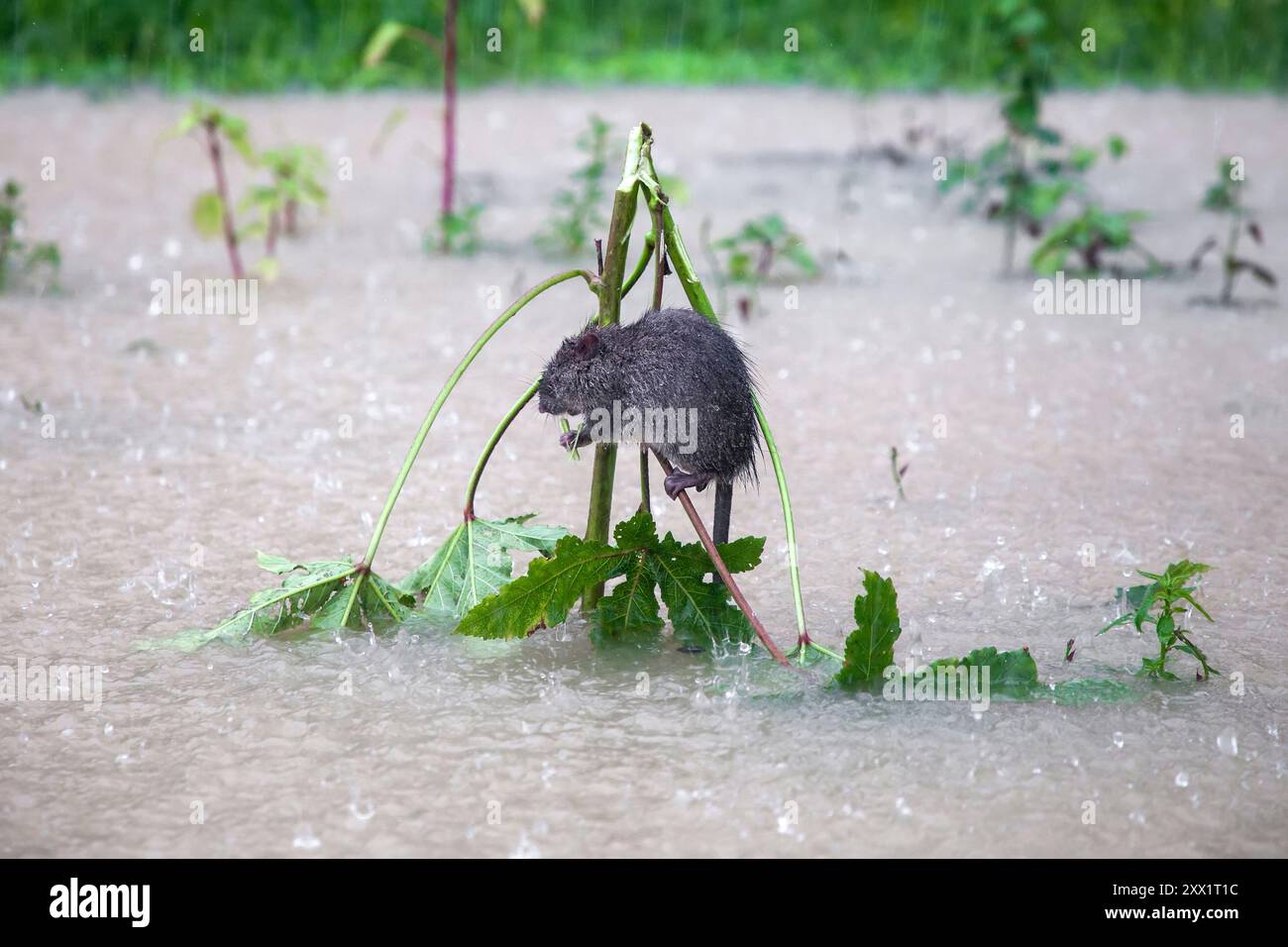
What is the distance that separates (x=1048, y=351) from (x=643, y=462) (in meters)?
3.23

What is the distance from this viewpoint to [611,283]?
135 inches

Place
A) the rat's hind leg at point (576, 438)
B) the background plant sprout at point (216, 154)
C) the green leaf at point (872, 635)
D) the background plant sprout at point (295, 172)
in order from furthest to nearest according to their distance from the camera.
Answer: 1. the background plant sprout at point (295, 172)
2. the background plant sprout at point (216, 154)
3. the rat's hind leg at point (576, 438)
4. the green leaf at point (872, 635)

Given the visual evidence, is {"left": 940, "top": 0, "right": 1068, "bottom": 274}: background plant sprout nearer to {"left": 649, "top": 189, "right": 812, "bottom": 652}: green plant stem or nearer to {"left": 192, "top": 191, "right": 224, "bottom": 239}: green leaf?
{"left": 192, "top": 191, "right": 224, "bottom": 239}: green leaf

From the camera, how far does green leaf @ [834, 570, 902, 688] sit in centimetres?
307

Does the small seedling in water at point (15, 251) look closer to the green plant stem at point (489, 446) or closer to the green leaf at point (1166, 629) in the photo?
the green plant stem at point (489, 446)

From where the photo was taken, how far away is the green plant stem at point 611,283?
3211 millimetres

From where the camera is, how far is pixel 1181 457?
4859 mm

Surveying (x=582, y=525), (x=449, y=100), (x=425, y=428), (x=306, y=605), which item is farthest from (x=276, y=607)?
(x=449, y=100)

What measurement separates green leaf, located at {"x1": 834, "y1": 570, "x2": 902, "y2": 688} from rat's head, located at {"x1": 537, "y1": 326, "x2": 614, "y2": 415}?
0.81 m

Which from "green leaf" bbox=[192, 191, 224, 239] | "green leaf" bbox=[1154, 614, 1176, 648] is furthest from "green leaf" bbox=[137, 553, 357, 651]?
"green leaf" bbox=[192, 191, 224, 239]

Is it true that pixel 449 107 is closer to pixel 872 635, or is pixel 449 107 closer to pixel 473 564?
pixel 473 564

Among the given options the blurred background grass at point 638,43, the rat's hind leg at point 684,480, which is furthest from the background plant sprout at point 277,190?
the blurred background grass at point 638,43
